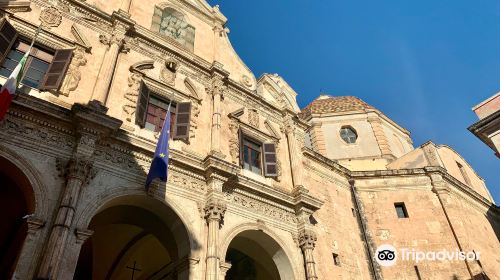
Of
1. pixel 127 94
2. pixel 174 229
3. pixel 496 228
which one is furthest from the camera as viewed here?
pixel 496 228

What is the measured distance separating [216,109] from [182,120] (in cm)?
159

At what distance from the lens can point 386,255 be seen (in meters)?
16.0

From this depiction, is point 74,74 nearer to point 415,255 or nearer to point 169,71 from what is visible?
point 169,71

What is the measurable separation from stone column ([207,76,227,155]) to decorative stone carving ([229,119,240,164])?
76 cm

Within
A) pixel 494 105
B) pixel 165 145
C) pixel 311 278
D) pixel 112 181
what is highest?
pixel 494 105

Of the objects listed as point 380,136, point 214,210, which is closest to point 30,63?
point 214,210

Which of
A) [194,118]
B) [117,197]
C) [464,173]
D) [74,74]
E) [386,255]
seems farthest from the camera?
[464,173]

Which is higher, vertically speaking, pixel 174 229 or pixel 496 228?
pixel 496 228

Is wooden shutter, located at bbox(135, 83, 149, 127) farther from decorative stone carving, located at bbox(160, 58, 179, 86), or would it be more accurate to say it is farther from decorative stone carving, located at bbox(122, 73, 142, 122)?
decorative stone carving, located at bbox(160, 58, 179, 86)

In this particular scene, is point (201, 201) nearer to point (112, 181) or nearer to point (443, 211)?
point (112, 181)

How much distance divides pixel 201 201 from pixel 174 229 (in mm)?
1107

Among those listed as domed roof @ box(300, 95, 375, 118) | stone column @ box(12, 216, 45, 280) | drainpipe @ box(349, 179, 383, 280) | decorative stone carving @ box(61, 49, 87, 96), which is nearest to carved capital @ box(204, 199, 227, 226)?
stone column @ box(12, 216, 45, 280)

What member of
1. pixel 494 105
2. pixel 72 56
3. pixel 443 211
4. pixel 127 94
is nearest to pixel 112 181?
pixel 127 94

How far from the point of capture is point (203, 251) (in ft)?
33.1
